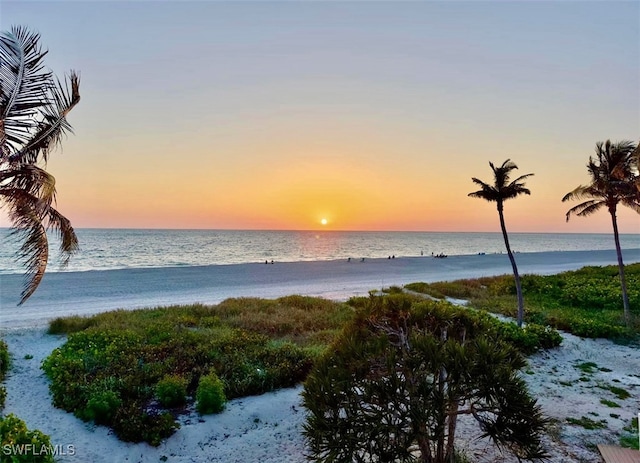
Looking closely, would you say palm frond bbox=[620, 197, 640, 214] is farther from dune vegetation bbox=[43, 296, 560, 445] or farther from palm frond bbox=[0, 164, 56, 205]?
palm frond bbox=[0, 164, 56, 205]

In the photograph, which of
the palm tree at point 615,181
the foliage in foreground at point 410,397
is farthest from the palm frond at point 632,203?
the foliage in foreground at point 410,397

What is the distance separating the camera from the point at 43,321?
1798 cm

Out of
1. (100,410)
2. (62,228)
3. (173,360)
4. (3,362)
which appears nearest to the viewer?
(100,410)

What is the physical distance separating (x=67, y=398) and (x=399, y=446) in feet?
27.0

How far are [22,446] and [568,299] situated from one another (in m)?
24.7

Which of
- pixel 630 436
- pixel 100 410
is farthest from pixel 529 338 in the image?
pixel 100 410

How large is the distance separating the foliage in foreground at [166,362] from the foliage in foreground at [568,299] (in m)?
9.80

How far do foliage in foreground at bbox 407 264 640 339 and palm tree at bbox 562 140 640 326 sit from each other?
1799 mm

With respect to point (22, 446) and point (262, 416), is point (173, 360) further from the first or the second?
point (22, 446)

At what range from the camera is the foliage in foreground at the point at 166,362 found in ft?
27.3

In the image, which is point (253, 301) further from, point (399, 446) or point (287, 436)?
point (399, 446)

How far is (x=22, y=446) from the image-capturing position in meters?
6.05

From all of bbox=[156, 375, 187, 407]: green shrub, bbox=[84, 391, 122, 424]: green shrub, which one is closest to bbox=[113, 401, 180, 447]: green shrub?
bbox=[84, 391, 122, 424]: green shrub

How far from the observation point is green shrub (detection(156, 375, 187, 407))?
8.80 metres
